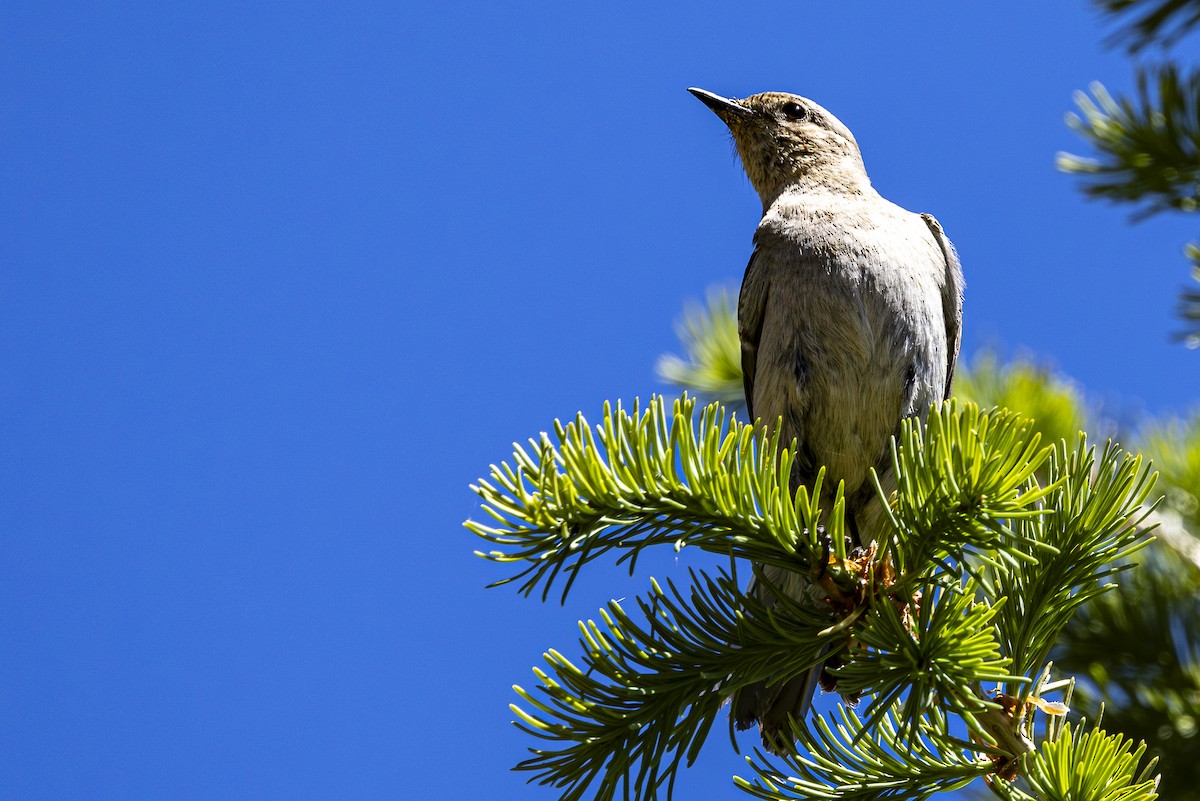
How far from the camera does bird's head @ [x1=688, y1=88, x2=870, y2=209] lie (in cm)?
580

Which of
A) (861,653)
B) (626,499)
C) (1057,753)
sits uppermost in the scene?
(626,499)


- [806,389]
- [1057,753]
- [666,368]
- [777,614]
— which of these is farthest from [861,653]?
[666,368]

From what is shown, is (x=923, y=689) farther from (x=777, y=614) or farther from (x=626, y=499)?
(x=626, y=499)

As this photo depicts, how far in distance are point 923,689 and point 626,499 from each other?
0.72 m

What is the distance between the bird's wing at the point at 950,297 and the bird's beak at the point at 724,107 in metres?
1.59

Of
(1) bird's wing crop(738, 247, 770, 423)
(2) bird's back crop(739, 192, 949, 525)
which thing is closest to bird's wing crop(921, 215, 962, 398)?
(2) bird's back crop(739, 192, 949, 525)

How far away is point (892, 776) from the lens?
2459 mm

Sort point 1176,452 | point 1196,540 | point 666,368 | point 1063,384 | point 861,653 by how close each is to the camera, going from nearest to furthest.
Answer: point 861,653 < point 1196,540 < point 1176,452 < point 1063,384 < point 666,368

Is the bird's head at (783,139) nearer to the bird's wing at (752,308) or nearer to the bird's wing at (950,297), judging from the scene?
the bird's wing at (950,297)

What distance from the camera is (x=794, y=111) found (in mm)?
6070

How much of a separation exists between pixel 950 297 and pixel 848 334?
2.79 feet

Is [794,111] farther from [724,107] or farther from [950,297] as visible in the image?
[950,297]

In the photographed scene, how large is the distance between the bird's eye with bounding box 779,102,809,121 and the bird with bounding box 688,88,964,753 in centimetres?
133

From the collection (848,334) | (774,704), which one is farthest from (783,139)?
(774,704)
